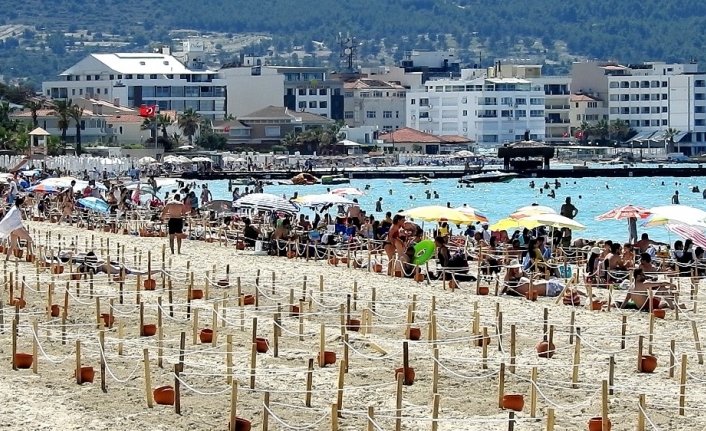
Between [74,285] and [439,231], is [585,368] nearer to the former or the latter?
[74,285]

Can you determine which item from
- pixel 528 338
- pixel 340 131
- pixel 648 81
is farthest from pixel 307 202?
pixel 648 81

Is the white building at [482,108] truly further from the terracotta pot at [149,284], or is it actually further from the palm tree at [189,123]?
the terracotta pot at [149,284]

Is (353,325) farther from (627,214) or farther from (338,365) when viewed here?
(627,214)

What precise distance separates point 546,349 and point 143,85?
375 ft

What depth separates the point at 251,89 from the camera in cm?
13562

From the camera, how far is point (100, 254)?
29.3m

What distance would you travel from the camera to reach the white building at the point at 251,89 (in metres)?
135

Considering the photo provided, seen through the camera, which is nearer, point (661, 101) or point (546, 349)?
point (546, 349)

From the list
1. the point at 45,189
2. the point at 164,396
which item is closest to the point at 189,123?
the point at 45,189

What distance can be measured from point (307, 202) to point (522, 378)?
19.4 metres

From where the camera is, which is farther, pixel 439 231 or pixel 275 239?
pixel 439 231

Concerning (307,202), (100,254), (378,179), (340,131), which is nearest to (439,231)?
(307,202)

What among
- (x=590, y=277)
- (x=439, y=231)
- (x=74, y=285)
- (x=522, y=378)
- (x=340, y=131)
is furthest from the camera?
(x=340, y=131)

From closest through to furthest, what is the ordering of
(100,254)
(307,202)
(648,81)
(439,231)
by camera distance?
(100,254) → (439,231) → (307,202) → (648,81)
